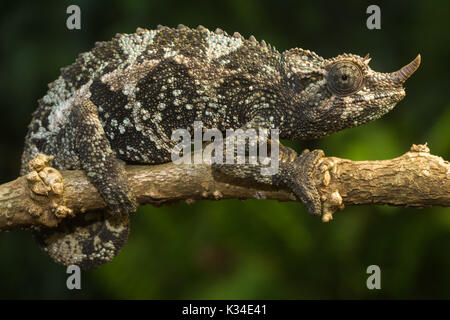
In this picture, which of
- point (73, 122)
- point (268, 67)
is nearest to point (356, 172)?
point (268, 67)

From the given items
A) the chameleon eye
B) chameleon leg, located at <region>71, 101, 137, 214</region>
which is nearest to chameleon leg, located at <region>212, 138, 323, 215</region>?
the chameleon eye

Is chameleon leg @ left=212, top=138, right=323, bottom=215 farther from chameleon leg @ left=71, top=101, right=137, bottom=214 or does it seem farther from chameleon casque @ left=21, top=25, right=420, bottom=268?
chameleon leg @ left=71, top=101, right=137, bottom=214

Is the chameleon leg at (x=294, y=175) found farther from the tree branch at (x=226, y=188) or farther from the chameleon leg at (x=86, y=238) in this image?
the chameleon leg at (x=86, y=238)

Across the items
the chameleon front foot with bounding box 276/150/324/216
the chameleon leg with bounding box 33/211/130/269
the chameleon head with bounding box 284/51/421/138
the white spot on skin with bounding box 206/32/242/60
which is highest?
the white spot on skin with bounding box 206/32/242/60

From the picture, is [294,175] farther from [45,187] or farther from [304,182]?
[45,187]

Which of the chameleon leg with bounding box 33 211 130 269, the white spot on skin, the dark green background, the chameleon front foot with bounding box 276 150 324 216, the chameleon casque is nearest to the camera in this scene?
the chameleon front foot with bounding box 276 150 324 216

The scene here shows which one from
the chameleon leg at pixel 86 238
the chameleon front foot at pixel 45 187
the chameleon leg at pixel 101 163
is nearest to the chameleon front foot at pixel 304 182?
the chameleon leg at pixel 101 163

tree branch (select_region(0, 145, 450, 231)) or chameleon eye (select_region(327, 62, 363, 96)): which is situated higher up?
chameleon eye (select_region(327, 62, 363, 96))

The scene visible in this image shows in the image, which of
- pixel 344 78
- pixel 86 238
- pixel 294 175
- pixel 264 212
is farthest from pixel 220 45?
pixel 264 212

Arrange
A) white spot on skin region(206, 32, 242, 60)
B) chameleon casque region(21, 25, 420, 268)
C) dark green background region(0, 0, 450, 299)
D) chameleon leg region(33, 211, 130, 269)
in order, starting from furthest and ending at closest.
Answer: dark green background region(0, 0, 450, 299)
chameleon leg region(33, 211, 130, 269)
white spot on skin region(206, 32, 242, 60)
chameleon casque region(21, 25, 420, 268)
